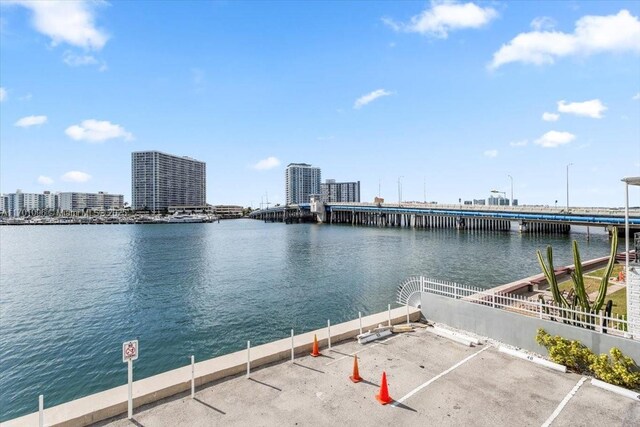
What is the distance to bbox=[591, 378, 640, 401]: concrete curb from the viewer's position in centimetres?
970

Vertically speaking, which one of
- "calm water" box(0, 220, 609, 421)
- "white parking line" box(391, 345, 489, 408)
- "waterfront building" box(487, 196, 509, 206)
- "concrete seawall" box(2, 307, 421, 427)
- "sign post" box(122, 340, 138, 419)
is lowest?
"calm water" box(0, 220, 609, 421)

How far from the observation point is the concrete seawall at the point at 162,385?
8.51 m

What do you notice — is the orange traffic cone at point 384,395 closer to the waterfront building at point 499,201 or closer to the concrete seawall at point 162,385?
the concrete seawall at point 162,385

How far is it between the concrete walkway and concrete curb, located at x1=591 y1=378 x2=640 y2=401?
0.18m

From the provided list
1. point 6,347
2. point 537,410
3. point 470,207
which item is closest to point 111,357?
point 6,347

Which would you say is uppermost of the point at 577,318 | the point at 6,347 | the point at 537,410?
the point at 577,318

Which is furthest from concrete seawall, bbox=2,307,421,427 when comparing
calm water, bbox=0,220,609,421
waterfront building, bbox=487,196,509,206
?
waterfront building, bbox=487,196,509,206

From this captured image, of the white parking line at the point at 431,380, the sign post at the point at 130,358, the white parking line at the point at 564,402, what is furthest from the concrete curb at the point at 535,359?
the sign post at the point at 130,358

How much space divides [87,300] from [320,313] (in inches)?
791

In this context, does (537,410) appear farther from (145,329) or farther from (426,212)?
(426,212)

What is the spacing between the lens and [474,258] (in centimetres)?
5047

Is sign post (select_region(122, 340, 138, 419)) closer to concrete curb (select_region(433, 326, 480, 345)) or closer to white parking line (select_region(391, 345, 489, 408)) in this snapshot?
white parking line (select_region(391, 345, 489, 408))

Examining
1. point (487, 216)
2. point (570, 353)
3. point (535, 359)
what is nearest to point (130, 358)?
point (535, 359)

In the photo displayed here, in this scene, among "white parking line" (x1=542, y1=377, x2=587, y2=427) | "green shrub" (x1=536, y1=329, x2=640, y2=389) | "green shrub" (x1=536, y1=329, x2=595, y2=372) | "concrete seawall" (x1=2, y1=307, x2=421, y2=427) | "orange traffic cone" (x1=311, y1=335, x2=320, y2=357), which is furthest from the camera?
"orange traffic cone" (x1=311, y1=335, x2=320, y2=357)
